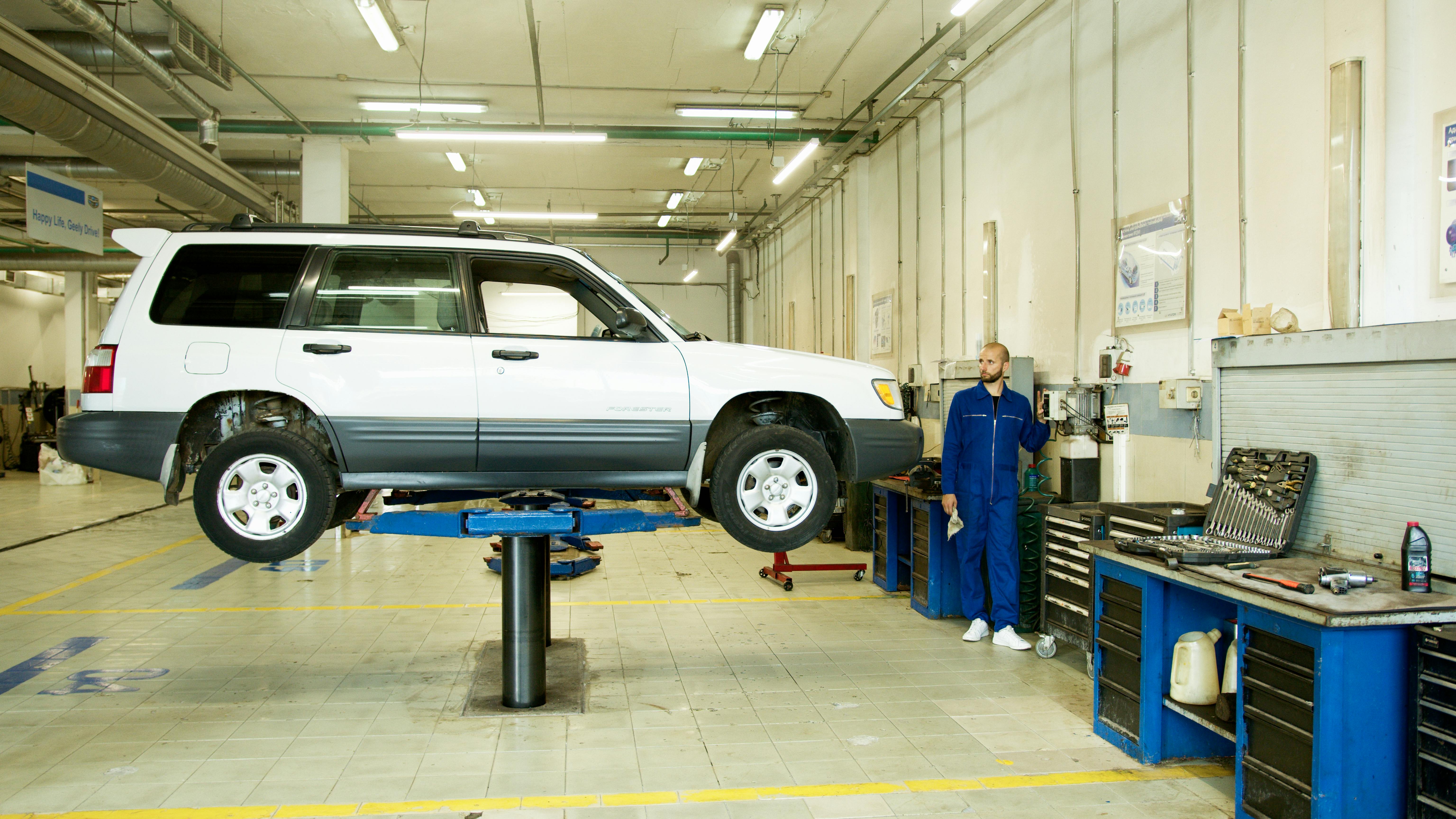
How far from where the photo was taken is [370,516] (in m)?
3.88

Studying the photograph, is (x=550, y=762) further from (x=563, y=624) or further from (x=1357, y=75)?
(x=1357, y=75)

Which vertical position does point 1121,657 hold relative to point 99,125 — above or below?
below

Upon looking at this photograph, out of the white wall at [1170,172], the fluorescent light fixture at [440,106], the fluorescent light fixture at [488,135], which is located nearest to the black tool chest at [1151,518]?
the white wall at [1170,172]

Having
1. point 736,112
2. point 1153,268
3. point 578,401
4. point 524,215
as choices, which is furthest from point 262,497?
point 524,215

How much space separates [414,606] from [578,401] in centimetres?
352

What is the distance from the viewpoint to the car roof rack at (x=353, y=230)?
12.3 feet

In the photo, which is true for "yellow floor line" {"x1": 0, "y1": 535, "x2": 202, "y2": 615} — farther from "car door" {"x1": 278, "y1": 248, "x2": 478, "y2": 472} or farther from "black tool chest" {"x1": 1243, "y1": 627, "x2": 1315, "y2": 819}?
"black tool chest" {"x1": 1243, "y1": 627, "x2": 1315, "y2": 819}

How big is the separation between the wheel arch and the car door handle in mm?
858

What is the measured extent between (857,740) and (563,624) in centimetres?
265

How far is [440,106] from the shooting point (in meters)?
9.66

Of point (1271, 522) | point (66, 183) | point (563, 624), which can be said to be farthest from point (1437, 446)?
point (66, 183)

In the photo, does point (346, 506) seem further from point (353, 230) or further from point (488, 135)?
point (488, 135)

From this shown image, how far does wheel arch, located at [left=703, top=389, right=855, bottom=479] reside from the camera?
3.99m

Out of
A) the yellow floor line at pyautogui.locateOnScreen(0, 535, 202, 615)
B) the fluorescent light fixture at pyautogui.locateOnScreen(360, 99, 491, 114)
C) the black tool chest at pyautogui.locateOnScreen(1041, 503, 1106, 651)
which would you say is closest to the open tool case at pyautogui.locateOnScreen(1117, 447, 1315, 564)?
the black tool chest at pyautogui.locateOnScreen(1041, 503, 1106, 651)
